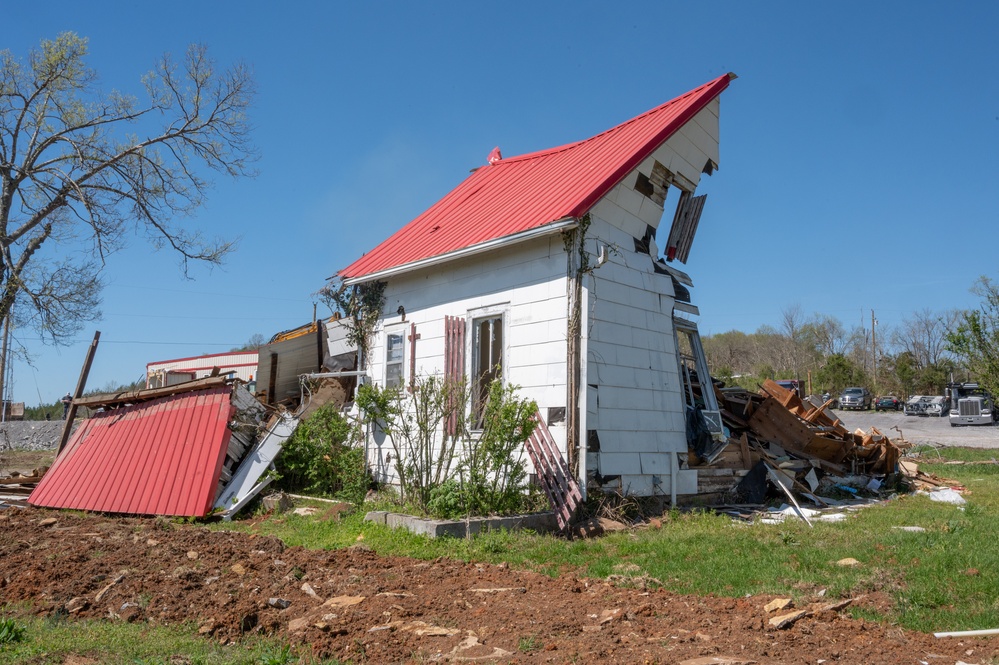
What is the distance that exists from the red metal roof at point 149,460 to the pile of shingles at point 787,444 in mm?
7432

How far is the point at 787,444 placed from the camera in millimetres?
12727

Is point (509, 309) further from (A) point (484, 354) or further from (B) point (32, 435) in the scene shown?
Answer: (B) point (32, 435)

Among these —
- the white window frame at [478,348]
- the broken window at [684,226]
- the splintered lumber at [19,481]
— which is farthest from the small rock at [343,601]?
the splintered lumber at [19,481]

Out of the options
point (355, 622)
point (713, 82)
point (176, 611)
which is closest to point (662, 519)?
point (355, 622)

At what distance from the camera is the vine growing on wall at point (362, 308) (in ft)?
42.1

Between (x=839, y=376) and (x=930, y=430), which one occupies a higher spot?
(x=839, y=376)

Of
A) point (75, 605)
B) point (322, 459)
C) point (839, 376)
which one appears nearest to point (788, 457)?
point (322, 459)

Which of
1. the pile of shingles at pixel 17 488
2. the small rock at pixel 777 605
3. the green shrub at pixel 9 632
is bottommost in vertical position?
the pile of shingles at pixel 17 488

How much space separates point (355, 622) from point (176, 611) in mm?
1492

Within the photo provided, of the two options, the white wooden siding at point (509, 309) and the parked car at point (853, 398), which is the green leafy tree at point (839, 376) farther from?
the white wooden siding at point (509, 309)

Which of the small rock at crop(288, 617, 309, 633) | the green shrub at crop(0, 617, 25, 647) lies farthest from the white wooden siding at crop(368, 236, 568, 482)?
the green shrub at crop(0, 617, 25, 647)

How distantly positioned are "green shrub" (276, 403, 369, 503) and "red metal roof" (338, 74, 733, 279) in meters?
2.74

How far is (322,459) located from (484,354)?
321 cm

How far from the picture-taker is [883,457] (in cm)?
1347
